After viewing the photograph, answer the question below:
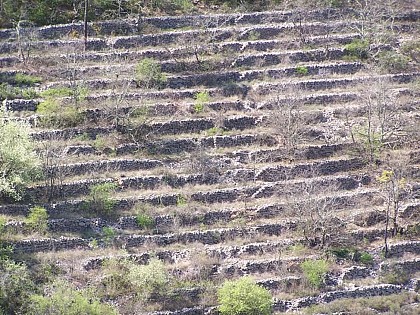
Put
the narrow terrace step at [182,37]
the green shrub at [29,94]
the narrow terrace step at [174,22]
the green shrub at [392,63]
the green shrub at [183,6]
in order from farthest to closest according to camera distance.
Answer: the green shrub at [183,6]
the narrow terrace step at [174,22]
the narrow terrace step at [182,37]
the green shrub at [392,63]
the green shrub at [29,94]

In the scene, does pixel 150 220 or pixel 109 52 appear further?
pixel 109 52

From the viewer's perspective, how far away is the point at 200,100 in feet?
163

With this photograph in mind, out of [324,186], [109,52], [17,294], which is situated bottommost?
[17,294]

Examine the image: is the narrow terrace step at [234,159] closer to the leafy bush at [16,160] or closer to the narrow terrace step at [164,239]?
the leafy bush at [16,160]

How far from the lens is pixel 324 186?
1751 inches

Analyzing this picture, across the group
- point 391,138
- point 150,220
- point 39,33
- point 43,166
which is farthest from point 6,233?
point 391,138

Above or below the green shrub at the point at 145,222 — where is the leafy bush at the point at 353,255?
below

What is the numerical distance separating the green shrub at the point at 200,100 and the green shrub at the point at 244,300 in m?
14.7

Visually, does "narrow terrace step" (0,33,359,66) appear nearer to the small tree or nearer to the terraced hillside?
the terraced hillside

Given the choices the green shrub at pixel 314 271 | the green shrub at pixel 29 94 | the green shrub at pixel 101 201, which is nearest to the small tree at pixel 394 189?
the green shrub at pixel 314 271

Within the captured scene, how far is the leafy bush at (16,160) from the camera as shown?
41281 mm

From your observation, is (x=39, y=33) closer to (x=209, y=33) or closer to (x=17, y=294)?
(x=209, y=33)

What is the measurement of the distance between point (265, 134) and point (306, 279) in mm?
10950

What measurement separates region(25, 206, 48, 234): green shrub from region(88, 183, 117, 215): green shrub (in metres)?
2.82
